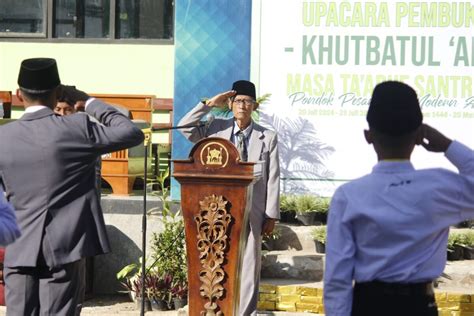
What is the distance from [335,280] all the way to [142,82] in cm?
888

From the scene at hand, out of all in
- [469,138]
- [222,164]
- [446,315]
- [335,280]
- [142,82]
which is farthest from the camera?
[142,82]

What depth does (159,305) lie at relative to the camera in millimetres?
9359

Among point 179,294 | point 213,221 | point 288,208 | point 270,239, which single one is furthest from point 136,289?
point 213,221

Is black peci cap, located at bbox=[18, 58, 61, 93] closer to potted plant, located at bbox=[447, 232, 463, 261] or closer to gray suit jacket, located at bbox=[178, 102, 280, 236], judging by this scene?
gray suit jacket, located at bbox=[178, 102, 280, 236]

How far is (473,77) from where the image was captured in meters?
10.2

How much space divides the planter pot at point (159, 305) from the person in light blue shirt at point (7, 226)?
538 centimetres

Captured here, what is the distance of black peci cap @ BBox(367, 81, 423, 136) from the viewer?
407 centimetres

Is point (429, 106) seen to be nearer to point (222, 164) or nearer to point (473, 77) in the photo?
point (473, 77)

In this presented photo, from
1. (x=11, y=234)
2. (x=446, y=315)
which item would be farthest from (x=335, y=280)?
(x=446, y=315)

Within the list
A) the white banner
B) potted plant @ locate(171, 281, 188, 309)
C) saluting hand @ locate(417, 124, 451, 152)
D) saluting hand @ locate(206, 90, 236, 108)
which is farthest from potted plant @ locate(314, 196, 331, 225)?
saluting hand @ locate(417, 124, 451, 152)

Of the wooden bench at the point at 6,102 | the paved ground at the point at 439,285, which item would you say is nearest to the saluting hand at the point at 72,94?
the paved ground at the point at 439,285

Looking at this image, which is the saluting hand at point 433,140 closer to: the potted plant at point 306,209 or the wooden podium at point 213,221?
the wooden podium at point 213,221

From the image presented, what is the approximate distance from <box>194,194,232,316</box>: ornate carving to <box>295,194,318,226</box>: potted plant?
2.72 meters

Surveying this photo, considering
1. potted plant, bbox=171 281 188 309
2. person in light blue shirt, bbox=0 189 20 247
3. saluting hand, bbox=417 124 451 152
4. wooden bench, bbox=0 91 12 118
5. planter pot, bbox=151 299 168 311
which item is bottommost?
planter pot, bbox=151 299 168 311
